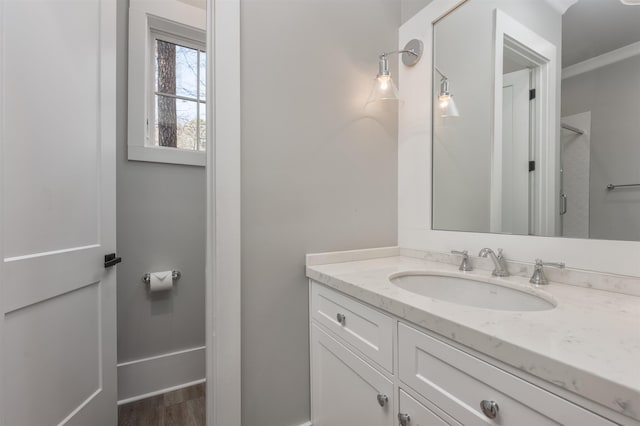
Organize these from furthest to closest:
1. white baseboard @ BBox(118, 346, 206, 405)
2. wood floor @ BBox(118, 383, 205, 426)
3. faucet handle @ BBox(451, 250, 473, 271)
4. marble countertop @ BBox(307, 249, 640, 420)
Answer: white baseboard @ BBox(118, 346, 206, 405), wood floor @ BBox(118, 383, 205, 426), faucet handle @ BBox(451, 250, 473, 271), marble countertop @ BBox(307, 249, 640, 420)

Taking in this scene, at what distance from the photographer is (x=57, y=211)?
3.06 ft

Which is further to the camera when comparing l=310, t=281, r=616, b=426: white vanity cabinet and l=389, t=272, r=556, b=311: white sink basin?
l=389, t=272, r=556, b=311: white sink basin

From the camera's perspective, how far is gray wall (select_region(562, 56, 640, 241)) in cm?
74

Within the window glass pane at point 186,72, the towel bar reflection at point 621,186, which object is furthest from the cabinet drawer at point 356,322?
the window glass pane at point 186,72

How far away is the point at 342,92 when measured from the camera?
48.6 inches

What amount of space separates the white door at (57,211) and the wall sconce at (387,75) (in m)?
1.16

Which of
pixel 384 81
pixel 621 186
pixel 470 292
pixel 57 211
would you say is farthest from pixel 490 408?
pixel 57 211

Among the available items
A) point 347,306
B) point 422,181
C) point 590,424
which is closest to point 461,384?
point 590,424

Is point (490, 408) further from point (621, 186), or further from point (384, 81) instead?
point (384, 81)

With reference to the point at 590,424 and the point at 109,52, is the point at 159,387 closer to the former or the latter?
the point at 109,52

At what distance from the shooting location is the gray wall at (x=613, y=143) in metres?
0.74

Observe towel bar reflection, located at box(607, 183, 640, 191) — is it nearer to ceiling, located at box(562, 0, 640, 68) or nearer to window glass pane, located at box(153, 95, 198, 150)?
ceiling, located at box(562, 0, 640, 68)

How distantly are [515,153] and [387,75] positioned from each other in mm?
599

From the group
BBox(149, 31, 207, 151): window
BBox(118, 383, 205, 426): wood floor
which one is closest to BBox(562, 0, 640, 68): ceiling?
BBox(149, 31, 207, 151): window
